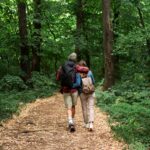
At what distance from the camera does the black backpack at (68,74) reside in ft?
32.8

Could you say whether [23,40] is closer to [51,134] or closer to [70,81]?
[70,81]

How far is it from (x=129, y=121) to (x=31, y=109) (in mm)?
4613

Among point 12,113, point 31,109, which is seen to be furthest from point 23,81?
point 12,113

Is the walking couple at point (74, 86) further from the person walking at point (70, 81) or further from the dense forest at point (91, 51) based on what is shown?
the dense forest at point (91, 51)

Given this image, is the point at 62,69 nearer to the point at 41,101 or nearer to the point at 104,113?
the point at 104,113

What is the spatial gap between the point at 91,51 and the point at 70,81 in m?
17.1

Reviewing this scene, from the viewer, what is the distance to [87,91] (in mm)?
10289

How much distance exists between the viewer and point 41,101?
16938mm

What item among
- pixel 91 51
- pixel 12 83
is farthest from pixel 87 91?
pixel 91 51

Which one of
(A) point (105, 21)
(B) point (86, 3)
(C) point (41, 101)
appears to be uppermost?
(B) point (86, 3)

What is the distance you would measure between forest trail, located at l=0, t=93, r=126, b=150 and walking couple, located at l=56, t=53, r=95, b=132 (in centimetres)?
45

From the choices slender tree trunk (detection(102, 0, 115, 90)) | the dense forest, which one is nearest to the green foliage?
the dense forest

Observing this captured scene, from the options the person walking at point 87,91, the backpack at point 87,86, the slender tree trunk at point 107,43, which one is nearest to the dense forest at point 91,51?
the slender tree trunk at point 107,43

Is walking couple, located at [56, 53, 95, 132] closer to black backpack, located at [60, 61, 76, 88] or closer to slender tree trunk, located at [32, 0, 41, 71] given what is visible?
black backpack, located at [60, 61, 76, 88]
